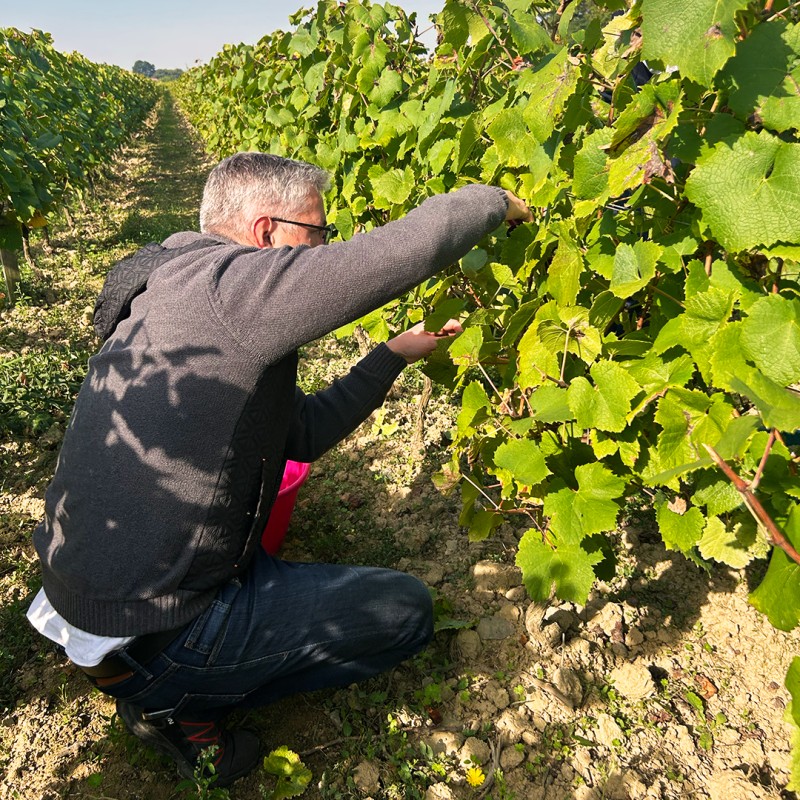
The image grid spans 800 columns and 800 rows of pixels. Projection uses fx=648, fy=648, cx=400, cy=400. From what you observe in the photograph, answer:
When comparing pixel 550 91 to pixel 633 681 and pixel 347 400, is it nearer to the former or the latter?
pixel 347 400

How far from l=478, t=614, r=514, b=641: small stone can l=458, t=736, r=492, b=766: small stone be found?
0.36 meters

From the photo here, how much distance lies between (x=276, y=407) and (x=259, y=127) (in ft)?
14.2

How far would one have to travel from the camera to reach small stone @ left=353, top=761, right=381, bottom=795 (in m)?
1.87

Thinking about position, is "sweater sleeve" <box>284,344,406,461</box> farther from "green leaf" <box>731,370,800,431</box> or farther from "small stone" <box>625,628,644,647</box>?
"green leaf" <box>731,370,800,431</box>

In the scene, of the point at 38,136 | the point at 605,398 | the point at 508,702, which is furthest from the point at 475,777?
the point at 38,136

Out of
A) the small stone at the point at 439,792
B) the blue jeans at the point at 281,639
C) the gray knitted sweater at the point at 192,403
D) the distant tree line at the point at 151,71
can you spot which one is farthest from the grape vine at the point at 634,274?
the distant tree line at the point at 151,71

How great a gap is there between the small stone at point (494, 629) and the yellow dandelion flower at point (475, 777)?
47 centimetres

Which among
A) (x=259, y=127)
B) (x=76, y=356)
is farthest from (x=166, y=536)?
(x=259, y=127)

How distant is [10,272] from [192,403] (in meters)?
4.60

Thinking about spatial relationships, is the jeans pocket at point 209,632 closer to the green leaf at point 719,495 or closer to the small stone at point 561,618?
the small stone at point 561,618

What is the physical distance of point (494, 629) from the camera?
2.25 m

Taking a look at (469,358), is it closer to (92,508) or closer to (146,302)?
(146,302)

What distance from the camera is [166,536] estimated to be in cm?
170

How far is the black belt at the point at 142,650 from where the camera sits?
176cm
